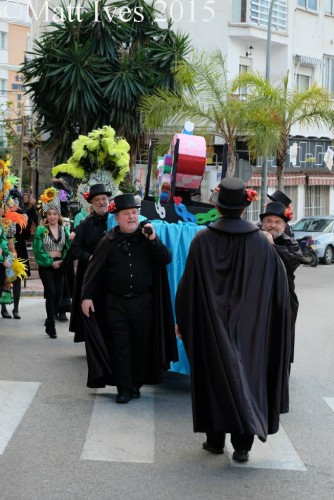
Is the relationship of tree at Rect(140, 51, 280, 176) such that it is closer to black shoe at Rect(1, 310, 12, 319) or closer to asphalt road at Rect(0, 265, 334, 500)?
black shoe at Rect(1, 310, 12, 319)

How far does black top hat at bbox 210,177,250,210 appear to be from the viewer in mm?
6816

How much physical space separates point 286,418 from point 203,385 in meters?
1.91

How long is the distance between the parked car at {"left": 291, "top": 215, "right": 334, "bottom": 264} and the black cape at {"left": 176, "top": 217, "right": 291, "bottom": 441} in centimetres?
2279

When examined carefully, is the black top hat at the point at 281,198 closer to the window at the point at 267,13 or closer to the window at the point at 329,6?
the window at the point at 267,13

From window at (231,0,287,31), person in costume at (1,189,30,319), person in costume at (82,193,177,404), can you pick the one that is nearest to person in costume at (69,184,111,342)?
person in costume at (82,193,177,404)

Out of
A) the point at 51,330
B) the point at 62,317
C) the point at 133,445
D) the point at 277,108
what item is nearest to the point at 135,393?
the point at 133,445

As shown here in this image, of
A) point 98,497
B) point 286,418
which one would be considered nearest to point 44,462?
point 98,497

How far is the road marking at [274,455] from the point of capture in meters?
6.83

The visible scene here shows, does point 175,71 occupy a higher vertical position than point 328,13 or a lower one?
lower

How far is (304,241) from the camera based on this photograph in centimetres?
2798

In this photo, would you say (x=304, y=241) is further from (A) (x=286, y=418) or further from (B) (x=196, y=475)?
(B) (x=196, y=475)

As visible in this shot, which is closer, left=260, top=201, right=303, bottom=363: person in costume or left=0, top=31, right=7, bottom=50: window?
left=260, top=201, right=303, bottom=363: person in costume

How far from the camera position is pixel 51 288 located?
12461 mm

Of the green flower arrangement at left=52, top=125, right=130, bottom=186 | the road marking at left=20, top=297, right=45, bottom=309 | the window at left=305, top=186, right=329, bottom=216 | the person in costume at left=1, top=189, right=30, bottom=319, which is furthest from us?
the window at left=305, top=186, right=329, bottom=216
